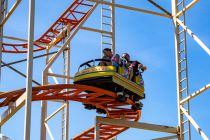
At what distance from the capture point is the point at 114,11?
19844 millimetres

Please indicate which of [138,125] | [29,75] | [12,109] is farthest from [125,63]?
[29,75]

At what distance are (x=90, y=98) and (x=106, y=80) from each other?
33.9 inches

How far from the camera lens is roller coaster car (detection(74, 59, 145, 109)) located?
1575 centimetres

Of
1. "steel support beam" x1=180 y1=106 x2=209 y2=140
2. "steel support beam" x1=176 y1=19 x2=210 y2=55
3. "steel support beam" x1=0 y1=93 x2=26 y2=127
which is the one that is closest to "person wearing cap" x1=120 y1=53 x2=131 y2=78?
"steel support beam" x1=176 y1=19 x2=210 y2=55

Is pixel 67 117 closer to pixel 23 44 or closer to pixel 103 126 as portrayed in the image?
pixel 103 126

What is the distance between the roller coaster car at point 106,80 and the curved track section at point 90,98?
0.55ft

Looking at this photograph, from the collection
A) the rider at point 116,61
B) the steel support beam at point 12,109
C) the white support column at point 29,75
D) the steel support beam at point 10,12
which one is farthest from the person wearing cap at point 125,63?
the white support column at point 29,75

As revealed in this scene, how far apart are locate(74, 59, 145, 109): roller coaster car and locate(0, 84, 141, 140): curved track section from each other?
0.17m

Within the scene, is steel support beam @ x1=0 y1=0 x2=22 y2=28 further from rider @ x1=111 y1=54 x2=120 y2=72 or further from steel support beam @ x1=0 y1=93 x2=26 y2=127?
rider @ x1=111 y1=54 x2=120 y2=72

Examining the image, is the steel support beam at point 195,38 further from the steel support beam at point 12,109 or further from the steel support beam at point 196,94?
the steel support beam at point 12,109

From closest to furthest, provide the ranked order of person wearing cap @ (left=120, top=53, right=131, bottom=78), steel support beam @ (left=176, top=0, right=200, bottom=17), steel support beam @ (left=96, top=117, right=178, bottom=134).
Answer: person wearing cap @ (left=120, top=53, right=131, bottom=78) < steel support beam @ (left=96, top=117, right=178, bottom=134) < steel support beam @ (left=176, top=0, right=200, bottom=17)

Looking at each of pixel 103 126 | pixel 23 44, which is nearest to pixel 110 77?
pixel 103 126

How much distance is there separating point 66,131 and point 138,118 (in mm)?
2101

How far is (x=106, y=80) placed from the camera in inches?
620
